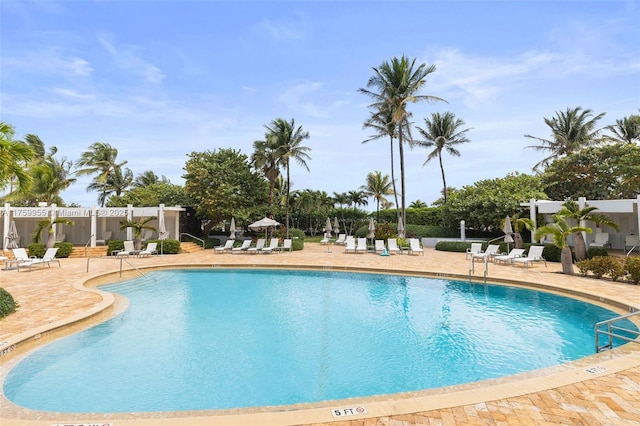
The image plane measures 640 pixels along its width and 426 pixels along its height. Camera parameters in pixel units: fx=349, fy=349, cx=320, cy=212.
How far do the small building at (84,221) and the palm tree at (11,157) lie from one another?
14048mm

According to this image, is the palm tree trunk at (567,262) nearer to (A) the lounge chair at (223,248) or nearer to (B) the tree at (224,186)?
(A) the lounge chair at (223,248)

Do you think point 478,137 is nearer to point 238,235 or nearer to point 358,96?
point 358,96

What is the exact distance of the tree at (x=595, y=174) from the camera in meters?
23.8

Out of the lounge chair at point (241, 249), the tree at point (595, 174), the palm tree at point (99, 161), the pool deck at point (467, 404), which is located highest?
the palm tree at point (99, 161)

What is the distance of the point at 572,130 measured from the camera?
1232 inches

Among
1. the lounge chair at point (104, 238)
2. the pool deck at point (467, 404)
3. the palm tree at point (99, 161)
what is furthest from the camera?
the palm tree at point (99, 161)

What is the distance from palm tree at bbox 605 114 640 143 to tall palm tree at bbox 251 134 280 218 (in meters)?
28.3

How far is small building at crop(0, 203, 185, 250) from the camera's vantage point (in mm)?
22128

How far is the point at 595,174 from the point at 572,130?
8364 mm

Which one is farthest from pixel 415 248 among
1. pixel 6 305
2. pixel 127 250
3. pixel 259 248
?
pixel 6 305

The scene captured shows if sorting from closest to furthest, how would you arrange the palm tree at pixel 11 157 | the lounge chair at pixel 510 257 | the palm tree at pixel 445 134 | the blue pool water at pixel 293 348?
1. the blue pool water at pixel 293 348
2. the palm tree at pixel 11 157
3. the lounge chair at pixel 510 257
4. the palm tree at pixel 445 134

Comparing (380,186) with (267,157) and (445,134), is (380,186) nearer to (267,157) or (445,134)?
(445,134)

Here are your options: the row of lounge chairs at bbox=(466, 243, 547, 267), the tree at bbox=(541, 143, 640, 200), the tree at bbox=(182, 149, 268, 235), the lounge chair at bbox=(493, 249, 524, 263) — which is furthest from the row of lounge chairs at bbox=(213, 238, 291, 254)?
the tree at bbox=(541, 143, 640, 200)

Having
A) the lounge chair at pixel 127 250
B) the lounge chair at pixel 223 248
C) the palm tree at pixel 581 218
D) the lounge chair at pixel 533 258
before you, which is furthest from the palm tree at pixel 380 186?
the lounge chair at pixel 127 250
